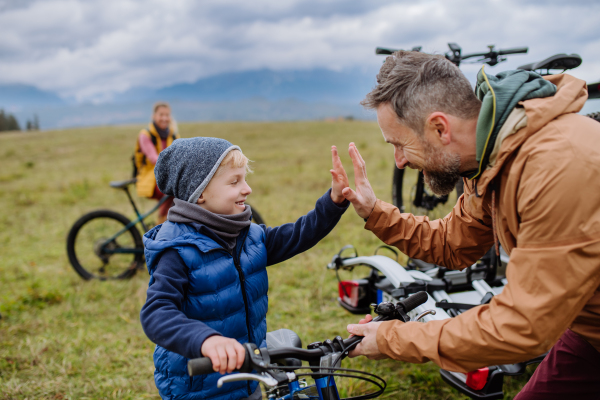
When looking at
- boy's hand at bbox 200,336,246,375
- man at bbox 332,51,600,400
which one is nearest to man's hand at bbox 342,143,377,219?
man at bbox 332,51,600,400

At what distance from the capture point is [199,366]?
4.41ft

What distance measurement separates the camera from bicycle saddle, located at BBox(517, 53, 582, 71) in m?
3.16

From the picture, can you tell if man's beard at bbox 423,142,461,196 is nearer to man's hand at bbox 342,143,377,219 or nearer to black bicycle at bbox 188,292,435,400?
man's hand at bbox 342,143,377,219

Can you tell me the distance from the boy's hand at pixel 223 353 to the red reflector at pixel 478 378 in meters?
1.67

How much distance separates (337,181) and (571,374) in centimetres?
144

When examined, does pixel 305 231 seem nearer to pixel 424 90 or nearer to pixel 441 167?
pixel 441 167

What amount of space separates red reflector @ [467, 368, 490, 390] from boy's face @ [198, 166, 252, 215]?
1.70m

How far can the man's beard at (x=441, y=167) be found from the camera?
75.6 inches

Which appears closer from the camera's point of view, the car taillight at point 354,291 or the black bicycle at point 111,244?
the car taillight at point 354,291

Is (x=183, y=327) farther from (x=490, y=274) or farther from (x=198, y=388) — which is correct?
(x=490, y=274)

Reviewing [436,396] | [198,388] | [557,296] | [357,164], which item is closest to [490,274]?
[436,396]

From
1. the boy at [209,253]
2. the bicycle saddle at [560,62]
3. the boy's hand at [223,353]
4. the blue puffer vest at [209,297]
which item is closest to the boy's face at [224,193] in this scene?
the boy at [209,253]

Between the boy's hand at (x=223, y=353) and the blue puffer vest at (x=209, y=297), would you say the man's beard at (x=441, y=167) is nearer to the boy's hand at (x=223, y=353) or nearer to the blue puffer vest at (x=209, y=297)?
the blue puffer vest at (x=209, y=297)

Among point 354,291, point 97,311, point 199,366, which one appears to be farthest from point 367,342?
point 97,311
